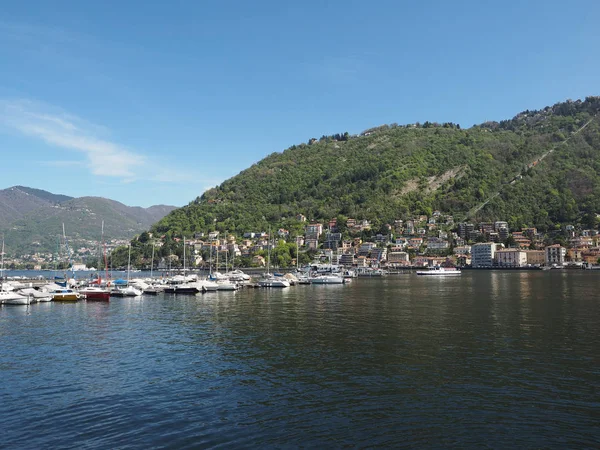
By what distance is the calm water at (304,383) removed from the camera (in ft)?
43.1

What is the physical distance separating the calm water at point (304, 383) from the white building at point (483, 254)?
137m

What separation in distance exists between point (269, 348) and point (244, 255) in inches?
6004

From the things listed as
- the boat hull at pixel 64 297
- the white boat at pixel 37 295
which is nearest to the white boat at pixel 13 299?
the white boat at pixel 37 295

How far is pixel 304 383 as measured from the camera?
1812cm

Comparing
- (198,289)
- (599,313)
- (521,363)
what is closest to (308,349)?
(521,363)

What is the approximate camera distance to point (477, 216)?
7776 inches

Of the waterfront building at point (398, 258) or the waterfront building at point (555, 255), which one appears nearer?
the waterfront building at point (555, 255)

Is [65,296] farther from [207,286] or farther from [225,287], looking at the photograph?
[225,287]

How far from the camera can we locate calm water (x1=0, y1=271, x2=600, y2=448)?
43.1 ft

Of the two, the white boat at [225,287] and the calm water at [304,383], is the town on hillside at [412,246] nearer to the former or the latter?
the white boat at [225,287]

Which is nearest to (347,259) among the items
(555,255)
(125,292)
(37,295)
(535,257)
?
(535,257)

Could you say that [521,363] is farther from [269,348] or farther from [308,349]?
[269,348]

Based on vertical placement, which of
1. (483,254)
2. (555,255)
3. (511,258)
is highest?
(483,254)

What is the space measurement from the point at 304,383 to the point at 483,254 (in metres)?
162
